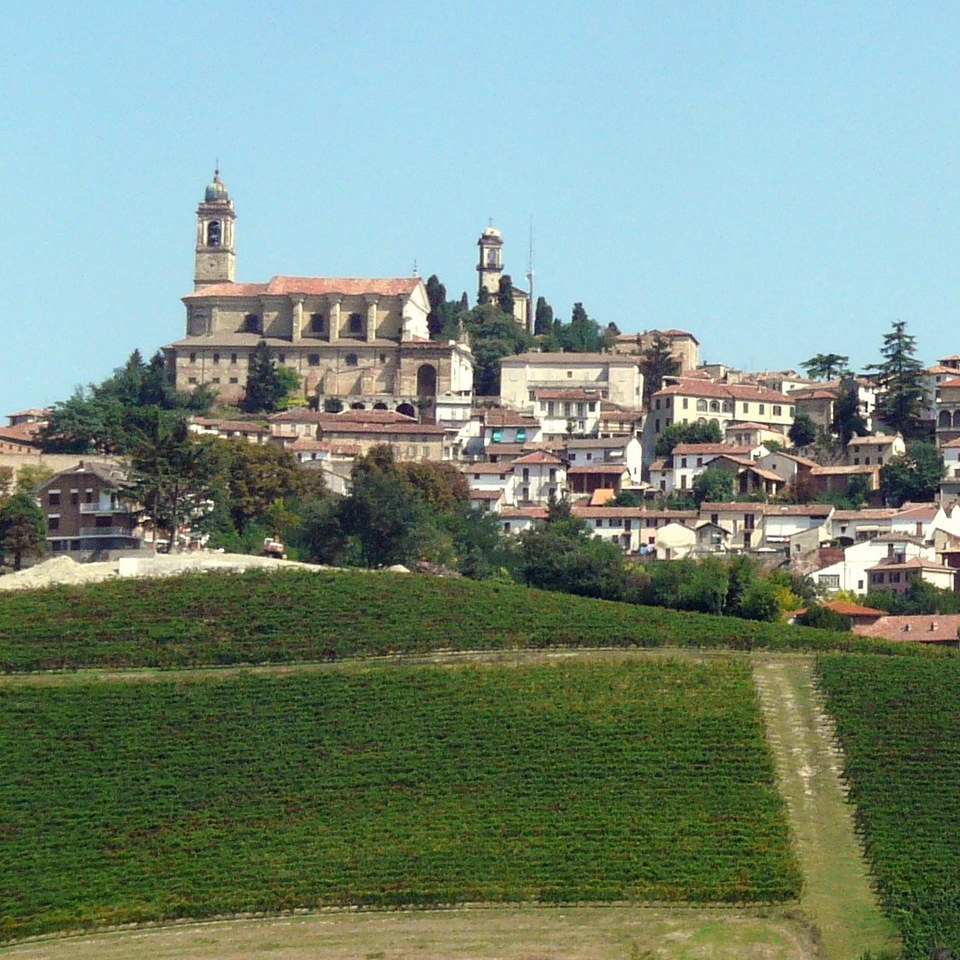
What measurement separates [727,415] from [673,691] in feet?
149

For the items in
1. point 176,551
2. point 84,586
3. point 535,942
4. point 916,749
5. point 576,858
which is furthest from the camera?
point 176,551

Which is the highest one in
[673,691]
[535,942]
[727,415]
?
[727,415]

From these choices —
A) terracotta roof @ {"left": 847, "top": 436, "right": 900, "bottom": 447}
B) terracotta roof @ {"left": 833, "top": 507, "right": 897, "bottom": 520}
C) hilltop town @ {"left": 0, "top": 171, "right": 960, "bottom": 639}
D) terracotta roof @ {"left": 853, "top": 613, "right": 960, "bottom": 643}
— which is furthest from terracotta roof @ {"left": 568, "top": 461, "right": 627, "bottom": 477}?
terracotta roof @ {"left": 853, "top": 613, "right": 960, "bottom": 643}

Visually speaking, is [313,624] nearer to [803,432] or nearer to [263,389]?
[803,432]

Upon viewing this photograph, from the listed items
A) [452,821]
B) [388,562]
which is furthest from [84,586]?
[452,821]

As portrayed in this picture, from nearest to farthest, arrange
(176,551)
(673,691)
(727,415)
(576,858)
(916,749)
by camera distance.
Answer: (576,858), (916,749), (673,691), (176,551), (727,415)

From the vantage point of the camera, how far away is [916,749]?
50.1m

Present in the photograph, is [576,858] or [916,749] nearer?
[576,858]

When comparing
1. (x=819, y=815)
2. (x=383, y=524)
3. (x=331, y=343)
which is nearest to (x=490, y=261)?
(x=331, y=343)

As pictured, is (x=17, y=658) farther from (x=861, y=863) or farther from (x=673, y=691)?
(x=861, y=863)

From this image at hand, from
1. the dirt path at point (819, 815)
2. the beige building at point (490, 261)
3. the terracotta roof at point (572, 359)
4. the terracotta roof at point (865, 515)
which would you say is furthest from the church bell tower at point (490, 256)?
the dirt path at point (819, 815)

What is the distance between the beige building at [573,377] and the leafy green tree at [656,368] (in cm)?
181

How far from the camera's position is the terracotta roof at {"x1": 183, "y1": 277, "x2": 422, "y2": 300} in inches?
4316

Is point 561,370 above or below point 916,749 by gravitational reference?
above
